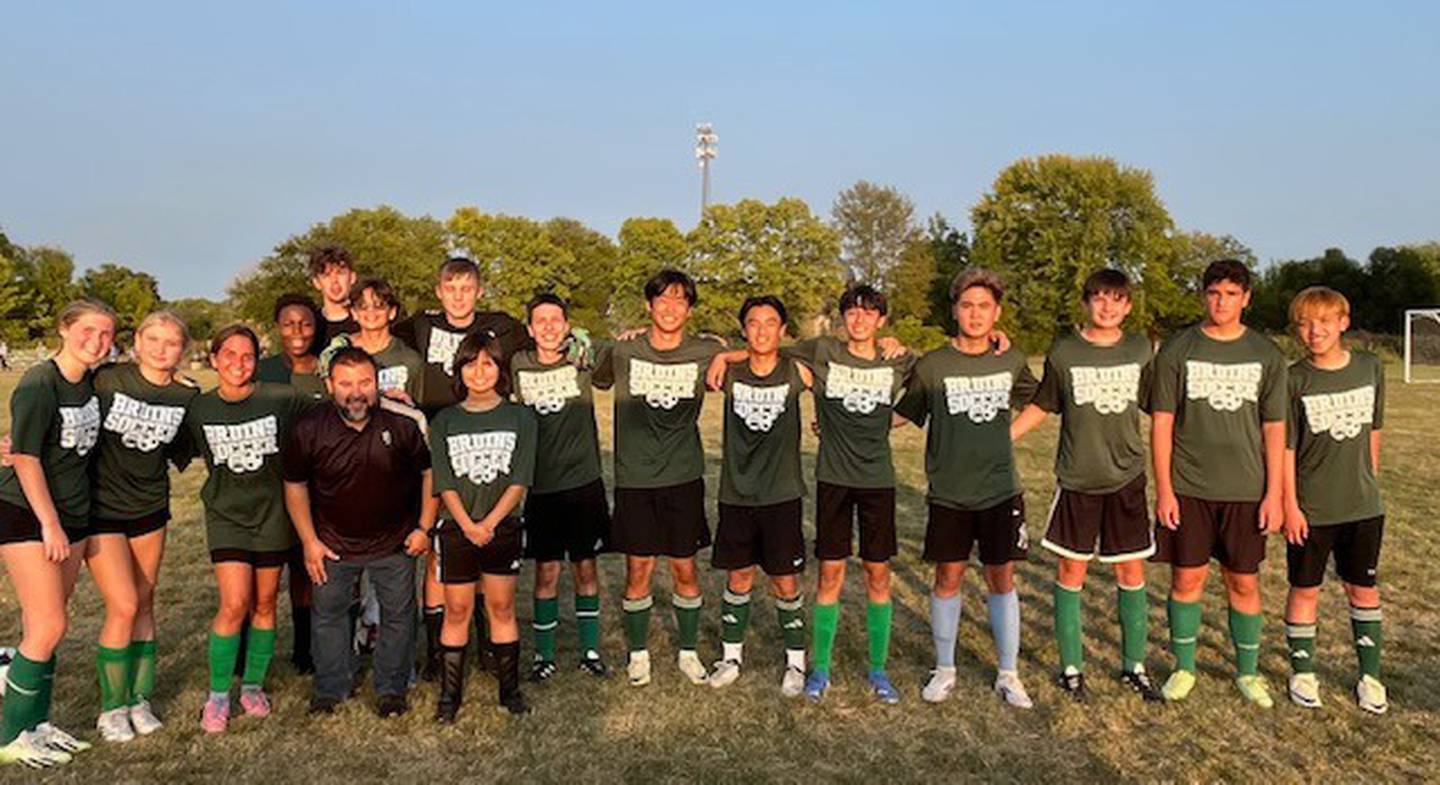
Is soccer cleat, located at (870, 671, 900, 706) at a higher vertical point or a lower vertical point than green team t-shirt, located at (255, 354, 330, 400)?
lower

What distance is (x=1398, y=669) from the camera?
5094 millimetres

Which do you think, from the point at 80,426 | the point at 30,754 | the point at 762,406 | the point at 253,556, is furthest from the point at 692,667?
the point at 80,426

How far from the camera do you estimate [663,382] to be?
493cm

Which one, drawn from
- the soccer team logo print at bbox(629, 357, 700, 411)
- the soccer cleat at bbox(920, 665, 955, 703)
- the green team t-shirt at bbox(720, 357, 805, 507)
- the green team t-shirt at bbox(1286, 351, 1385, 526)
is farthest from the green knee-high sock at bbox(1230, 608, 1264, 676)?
the soccer team logo print at bbox(629, 357, 700, 411)

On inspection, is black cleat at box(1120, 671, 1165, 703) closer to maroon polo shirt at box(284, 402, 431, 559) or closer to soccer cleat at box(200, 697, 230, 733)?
maroon polo shirt at box(284, 402, 431, 559)

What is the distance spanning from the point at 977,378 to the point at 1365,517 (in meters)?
2.00

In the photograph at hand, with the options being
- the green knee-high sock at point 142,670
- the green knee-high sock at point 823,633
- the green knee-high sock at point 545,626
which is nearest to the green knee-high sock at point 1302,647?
the green knee-high sock at point 823,633

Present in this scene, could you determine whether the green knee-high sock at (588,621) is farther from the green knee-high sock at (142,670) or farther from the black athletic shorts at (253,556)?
the green knee-high sock at (142,670)

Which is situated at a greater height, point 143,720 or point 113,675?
point 113,675

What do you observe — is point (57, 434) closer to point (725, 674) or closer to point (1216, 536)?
point (725, 674)

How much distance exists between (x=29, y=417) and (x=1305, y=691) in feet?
19.8

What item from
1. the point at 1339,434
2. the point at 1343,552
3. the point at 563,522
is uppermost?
the point at 1339,434

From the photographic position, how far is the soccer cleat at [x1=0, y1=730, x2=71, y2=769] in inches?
157

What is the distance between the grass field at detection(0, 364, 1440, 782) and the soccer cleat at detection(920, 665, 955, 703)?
80 millimetres
